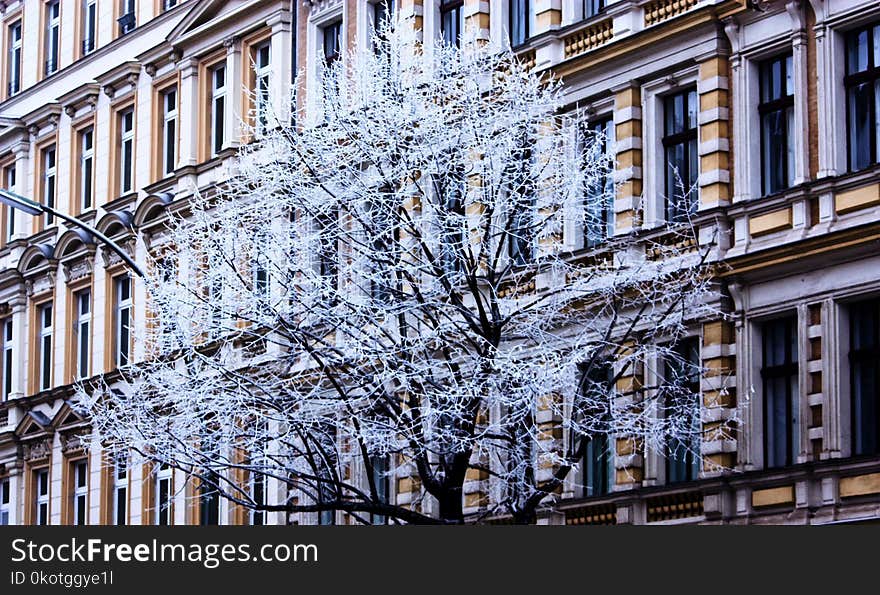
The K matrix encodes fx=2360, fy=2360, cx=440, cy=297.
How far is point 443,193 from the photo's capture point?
108ft

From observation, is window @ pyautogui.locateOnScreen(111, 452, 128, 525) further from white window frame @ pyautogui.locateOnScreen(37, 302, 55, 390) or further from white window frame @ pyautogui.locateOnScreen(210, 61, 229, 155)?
white window frame @ pyautogui.locateOnScreen(210, 61, 229, 155)

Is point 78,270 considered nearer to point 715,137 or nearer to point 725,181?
point 715,137

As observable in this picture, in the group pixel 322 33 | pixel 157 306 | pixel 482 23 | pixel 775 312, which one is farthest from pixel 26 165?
pixel 775 312

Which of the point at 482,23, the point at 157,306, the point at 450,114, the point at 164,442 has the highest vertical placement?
the point at 482,23

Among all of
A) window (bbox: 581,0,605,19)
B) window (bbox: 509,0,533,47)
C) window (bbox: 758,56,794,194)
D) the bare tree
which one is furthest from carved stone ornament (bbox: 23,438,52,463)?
window (bbox: 758,56,794,194)

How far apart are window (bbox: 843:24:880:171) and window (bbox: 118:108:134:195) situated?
22.7 meters

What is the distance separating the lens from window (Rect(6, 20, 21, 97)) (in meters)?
59.7

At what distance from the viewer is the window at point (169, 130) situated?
5094 centimetres

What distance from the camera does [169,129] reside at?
51.5 m

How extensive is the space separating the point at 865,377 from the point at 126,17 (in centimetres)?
2589

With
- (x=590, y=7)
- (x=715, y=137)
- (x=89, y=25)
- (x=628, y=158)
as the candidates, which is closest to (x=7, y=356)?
(x=89, y=25)

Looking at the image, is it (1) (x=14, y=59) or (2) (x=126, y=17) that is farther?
(1) (x=14, y=59)

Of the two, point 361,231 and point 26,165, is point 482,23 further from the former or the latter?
point 26,165

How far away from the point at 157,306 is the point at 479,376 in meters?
6.35
